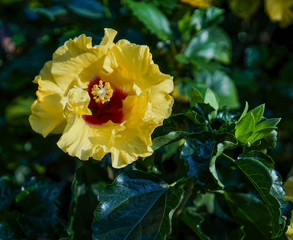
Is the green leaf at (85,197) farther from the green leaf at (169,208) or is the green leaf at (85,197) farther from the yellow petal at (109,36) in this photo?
the yellow petal at (109,36)

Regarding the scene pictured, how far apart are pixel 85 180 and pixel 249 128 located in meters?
0.78

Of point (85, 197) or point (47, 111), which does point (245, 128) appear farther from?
point (85, 197)

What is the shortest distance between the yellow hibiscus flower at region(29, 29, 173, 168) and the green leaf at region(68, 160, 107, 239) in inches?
11.7

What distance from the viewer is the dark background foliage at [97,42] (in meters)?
1.53

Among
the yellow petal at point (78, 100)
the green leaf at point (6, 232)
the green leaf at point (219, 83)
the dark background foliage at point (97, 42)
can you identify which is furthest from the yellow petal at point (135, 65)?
the green leaf at point (219, 83)

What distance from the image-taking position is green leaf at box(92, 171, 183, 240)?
3.91 ft

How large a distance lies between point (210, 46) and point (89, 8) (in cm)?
73

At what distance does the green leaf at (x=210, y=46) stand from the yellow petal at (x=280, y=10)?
699 mm

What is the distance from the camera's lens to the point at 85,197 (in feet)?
5.20

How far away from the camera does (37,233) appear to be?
4.77ft

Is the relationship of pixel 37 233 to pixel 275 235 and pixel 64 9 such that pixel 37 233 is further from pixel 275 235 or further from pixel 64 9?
pixel 64 9

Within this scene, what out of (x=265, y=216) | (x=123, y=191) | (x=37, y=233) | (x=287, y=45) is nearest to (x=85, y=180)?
(x=37, y=233)

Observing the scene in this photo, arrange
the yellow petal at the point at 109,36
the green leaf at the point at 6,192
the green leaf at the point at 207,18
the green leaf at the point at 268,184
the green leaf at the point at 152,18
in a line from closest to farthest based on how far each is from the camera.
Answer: the green leaf at the point at 268,184, the yellow petal at the point at 109,36, the green leaf at the point at 6,192, the green leaf at the point at 152,18, the green leaf at the point at 207,18

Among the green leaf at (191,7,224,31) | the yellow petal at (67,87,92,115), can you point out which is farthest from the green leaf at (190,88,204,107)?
the green leaf at (191,7,224,31)
